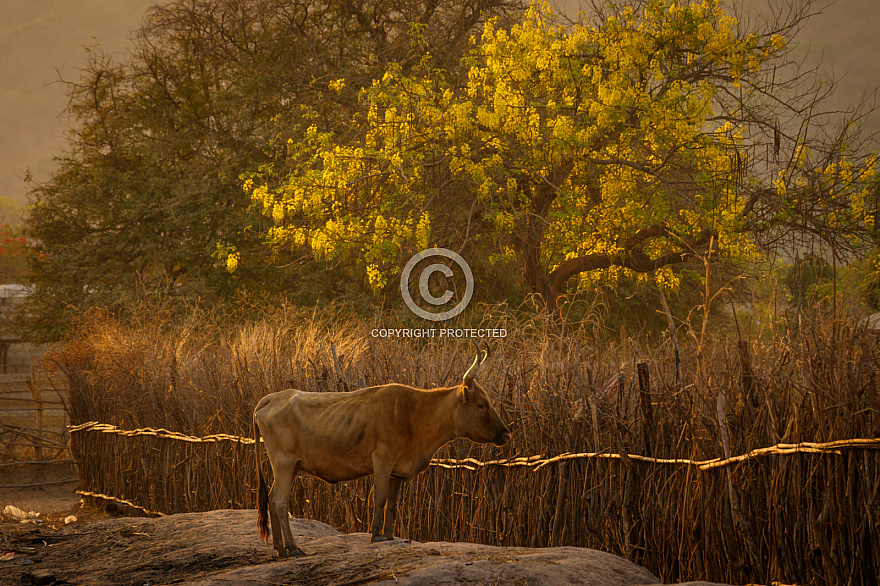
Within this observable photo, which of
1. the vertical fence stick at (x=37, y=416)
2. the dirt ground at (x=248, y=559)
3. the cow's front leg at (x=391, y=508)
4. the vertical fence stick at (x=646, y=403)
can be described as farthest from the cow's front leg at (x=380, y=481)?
the vertical fence stick at (x=37, y=416)

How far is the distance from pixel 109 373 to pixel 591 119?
8618mm

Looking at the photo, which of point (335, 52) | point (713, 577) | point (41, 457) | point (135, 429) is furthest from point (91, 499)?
point (335, 52)

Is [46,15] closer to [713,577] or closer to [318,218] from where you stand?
[318,218]

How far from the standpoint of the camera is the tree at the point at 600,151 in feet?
41.3

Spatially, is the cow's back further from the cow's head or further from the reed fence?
the reed fence

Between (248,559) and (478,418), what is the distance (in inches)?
69.9

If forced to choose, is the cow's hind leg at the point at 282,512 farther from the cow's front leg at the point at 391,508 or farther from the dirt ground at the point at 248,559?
the cow's front leg at the point at 391,508

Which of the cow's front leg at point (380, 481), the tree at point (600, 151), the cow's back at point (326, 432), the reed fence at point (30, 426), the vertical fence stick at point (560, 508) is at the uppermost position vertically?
the tree at point (600, 151)

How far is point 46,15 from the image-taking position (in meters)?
112

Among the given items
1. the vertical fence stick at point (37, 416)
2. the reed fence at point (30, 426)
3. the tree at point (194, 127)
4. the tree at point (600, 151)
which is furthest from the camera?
the tree at point (194, 127)

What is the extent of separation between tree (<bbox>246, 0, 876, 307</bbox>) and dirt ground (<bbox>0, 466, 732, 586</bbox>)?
25.1ft

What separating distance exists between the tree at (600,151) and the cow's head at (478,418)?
8.81 m

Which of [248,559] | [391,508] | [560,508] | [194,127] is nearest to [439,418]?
[391,508]

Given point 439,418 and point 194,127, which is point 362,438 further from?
point 194,127
